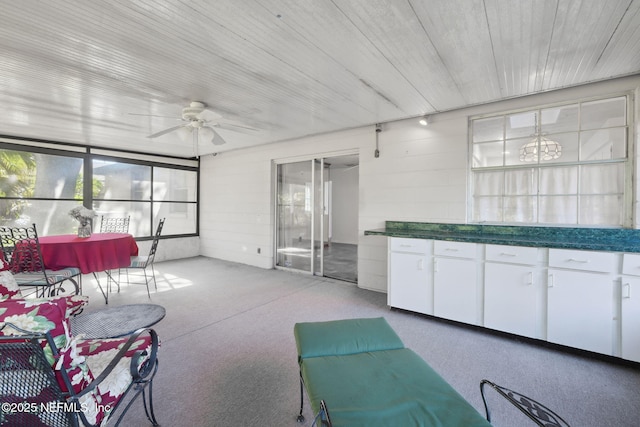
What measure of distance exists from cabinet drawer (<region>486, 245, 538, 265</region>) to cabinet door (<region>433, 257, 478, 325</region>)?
204mm

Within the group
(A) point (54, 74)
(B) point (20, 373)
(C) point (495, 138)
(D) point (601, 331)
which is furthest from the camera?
(C) point (495, 138)

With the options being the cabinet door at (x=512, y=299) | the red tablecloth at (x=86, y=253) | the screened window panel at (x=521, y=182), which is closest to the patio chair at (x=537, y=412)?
the cabinet door at (x=512, y=299)

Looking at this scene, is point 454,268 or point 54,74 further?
point 454,268

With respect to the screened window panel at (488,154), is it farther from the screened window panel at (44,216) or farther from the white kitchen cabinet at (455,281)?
the screened window panel at (44,216)

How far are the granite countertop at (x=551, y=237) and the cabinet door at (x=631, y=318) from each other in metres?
0.29

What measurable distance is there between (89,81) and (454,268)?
422 cm

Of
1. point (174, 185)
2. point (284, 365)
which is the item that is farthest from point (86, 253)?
point (174, 185)

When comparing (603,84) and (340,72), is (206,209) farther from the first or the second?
(603,84)

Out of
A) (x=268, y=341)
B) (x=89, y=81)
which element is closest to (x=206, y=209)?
(x=89, y=81)

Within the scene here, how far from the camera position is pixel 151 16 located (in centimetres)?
190

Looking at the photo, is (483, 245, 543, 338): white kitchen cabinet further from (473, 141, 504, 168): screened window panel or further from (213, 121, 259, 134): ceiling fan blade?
(213, 121, 259, 134): ceiling fan blade

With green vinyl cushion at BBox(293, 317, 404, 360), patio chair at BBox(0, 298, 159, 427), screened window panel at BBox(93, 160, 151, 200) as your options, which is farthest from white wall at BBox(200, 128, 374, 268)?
patio chair at BBox(0, 298, 159, 427)

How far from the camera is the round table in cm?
272

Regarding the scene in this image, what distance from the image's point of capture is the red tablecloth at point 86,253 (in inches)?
135
